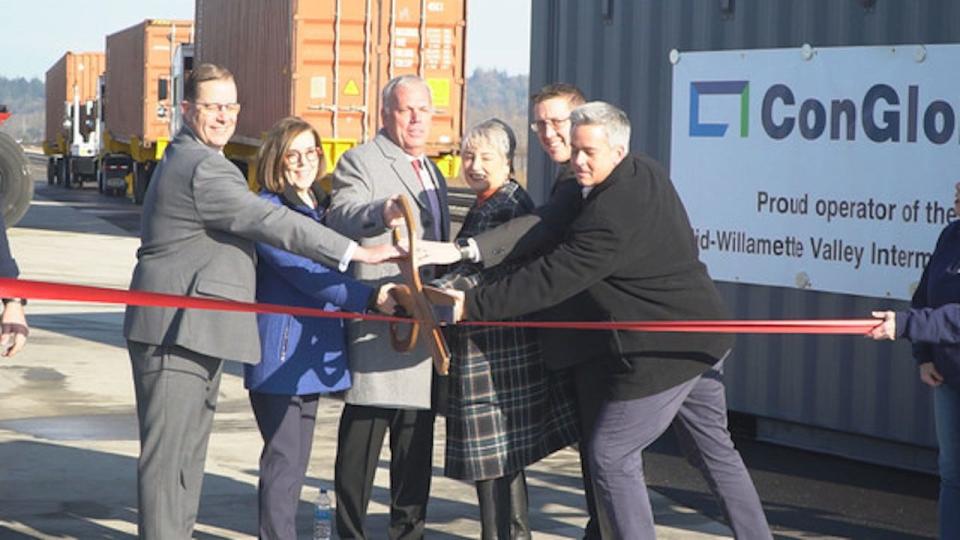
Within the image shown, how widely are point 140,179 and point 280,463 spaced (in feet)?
105

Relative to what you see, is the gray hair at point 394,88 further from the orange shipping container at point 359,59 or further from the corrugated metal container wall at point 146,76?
the corrugated metal container wall at point 146,76

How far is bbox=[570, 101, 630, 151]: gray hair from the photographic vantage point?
6.07 metres

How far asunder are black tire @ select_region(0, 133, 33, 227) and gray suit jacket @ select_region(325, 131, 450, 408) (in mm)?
16721

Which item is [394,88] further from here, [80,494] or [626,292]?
[80,494]

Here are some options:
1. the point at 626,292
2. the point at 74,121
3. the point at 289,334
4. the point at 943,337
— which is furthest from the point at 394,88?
the point at 74,121

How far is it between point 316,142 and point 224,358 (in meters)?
0.98

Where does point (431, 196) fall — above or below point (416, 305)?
above

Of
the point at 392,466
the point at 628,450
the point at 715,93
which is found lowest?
the point at 392,466

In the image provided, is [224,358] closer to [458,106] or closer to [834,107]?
[834,107]

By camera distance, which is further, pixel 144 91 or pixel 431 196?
pixel 144 91

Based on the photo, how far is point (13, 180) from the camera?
907 inches

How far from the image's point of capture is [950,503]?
6586 mm

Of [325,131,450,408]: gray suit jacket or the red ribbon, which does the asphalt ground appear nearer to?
[325,131,450,408]: gray suit jacket

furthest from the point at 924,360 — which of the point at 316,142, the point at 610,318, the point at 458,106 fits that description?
the point at 458,106
